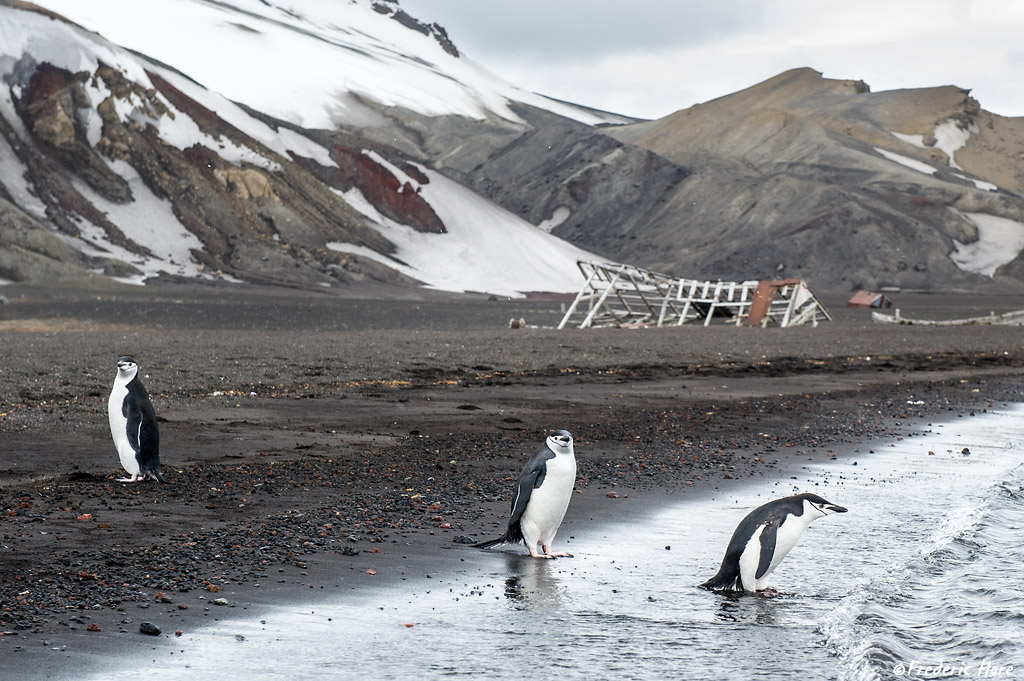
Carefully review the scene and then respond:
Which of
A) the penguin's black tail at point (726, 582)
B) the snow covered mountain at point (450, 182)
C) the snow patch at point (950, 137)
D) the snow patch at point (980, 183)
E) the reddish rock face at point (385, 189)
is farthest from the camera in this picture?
the snow patch at point (950, 137)

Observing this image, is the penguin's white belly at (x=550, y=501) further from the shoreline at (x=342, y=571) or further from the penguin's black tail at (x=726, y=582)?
the penguin's black tail at (x=726, y=582)

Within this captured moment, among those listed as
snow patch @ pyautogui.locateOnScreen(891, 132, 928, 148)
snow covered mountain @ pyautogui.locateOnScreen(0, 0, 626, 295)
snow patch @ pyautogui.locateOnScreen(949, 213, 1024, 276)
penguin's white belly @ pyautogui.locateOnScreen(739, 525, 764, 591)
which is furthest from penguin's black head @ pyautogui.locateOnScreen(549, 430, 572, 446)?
snow patch @ pyautogui.locateOnScreen(891, 132, 928, 148)

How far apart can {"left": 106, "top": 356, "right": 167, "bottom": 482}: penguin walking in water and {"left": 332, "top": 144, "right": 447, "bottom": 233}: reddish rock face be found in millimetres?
90654

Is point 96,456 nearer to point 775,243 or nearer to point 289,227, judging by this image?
point 289,227

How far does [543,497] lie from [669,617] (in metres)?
1.46

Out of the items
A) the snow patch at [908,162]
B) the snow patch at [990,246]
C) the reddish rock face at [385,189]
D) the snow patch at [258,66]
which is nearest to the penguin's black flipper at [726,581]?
the reddish rock face at [385,189]

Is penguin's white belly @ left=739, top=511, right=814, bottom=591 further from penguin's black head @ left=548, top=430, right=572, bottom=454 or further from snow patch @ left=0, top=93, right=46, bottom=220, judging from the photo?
snow patch @ left=0, top=93, right=46, bottom=220

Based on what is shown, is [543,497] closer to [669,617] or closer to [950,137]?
[669,617]

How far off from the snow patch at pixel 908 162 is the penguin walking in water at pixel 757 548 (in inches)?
5201

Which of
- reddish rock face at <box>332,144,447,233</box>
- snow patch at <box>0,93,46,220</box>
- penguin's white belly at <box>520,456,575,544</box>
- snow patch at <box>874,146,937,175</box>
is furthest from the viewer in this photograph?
snow patch at <box>874,146,937,175</box>

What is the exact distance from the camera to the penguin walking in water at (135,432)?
33.1 feet

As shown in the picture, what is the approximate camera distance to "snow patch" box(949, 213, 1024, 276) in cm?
11119

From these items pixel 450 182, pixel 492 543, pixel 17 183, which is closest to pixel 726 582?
pixel 492 543

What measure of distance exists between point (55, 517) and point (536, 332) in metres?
28.5
